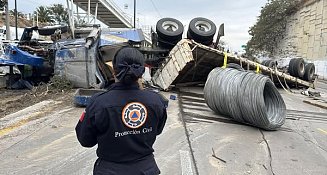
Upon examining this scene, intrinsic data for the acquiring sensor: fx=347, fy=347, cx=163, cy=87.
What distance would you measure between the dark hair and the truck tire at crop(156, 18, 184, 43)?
12260mm

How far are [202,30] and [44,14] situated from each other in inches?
2459

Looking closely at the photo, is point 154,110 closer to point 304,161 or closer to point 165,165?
point 165,165

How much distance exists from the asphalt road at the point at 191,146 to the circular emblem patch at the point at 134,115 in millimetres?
2383

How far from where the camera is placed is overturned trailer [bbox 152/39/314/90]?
40.4ft

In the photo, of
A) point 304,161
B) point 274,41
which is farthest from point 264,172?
point 274,41

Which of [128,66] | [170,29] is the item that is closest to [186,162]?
A: [128,66]

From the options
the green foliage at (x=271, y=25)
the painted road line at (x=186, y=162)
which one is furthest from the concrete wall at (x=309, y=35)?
the painted road line at (x=186, y=162)

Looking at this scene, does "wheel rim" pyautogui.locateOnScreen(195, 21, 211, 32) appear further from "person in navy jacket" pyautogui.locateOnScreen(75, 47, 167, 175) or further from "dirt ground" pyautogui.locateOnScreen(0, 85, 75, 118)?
"person in navy jacket" pyautogui.locateOnScreen(75, 47, 167, 175)

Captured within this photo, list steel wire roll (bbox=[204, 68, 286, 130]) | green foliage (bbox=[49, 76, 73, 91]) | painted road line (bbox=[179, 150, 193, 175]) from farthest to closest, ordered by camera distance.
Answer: green foliage (bbox=[49, 76, 73, 91])
steel wire roll (bbox=[204, 68, 286, 130])
painted road line (bbox=[179, 150, 193, 175])

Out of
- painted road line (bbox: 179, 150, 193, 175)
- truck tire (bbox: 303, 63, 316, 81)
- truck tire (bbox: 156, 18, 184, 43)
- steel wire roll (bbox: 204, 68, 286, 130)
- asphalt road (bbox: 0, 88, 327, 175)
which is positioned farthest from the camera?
truck tire (bbox: 303, 63, 316, 81)

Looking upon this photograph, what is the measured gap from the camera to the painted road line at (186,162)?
4.59 meters

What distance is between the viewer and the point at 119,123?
7.44 feet

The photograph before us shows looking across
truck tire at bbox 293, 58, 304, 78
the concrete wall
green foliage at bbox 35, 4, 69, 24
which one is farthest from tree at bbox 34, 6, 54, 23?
truck tire at bbox 293, 58, 304, 78

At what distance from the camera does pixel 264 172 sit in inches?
187
